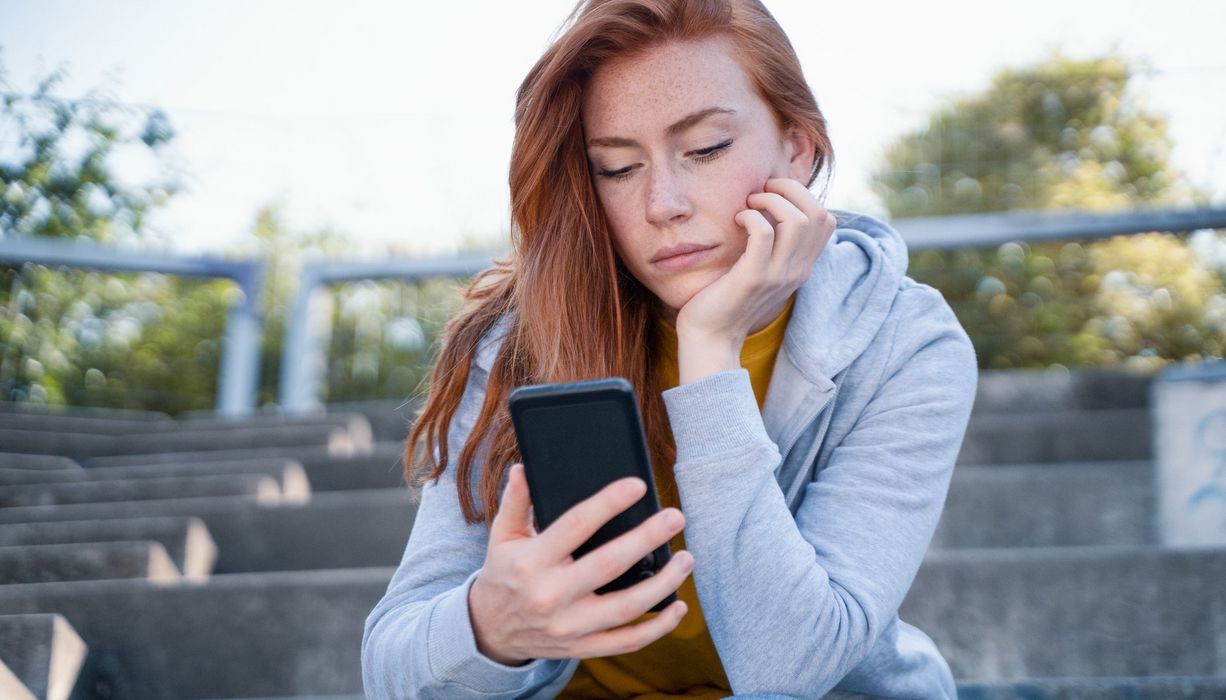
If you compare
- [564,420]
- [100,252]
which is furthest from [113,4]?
[564,420]

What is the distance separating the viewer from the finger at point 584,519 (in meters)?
1.15

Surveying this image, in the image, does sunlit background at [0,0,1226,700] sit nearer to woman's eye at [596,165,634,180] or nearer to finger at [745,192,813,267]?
woman's eye at [596,165,634,180]

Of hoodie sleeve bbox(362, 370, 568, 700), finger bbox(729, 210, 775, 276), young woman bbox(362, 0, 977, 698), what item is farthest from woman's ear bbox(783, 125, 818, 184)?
hoodie sleeve bbox(362, 370, 568, 700)

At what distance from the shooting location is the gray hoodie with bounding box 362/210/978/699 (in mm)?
1383

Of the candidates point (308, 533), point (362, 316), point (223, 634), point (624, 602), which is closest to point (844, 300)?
point (624, 602)

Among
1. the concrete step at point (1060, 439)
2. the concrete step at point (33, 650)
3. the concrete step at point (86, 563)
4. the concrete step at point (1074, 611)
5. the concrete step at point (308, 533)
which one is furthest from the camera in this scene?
the concrete step at point (1060, 439)

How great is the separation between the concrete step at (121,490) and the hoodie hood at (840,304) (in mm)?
1991

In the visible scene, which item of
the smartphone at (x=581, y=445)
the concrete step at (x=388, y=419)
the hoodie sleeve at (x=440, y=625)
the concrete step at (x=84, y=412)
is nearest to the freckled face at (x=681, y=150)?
the hoodie sleeve at (x=440, y=625)

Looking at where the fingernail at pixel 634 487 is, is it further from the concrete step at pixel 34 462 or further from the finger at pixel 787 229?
the concrete step at pixel 34 462

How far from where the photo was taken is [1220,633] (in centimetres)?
229

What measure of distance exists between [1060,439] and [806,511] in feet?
7.02

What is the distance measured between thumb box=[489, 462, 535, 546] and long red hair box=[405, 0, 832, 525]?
0.40 metres

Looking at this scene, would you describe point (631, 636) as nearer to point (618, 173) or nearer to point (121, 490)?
point (618, 173)

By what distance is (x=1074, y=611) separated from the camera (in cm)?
232
